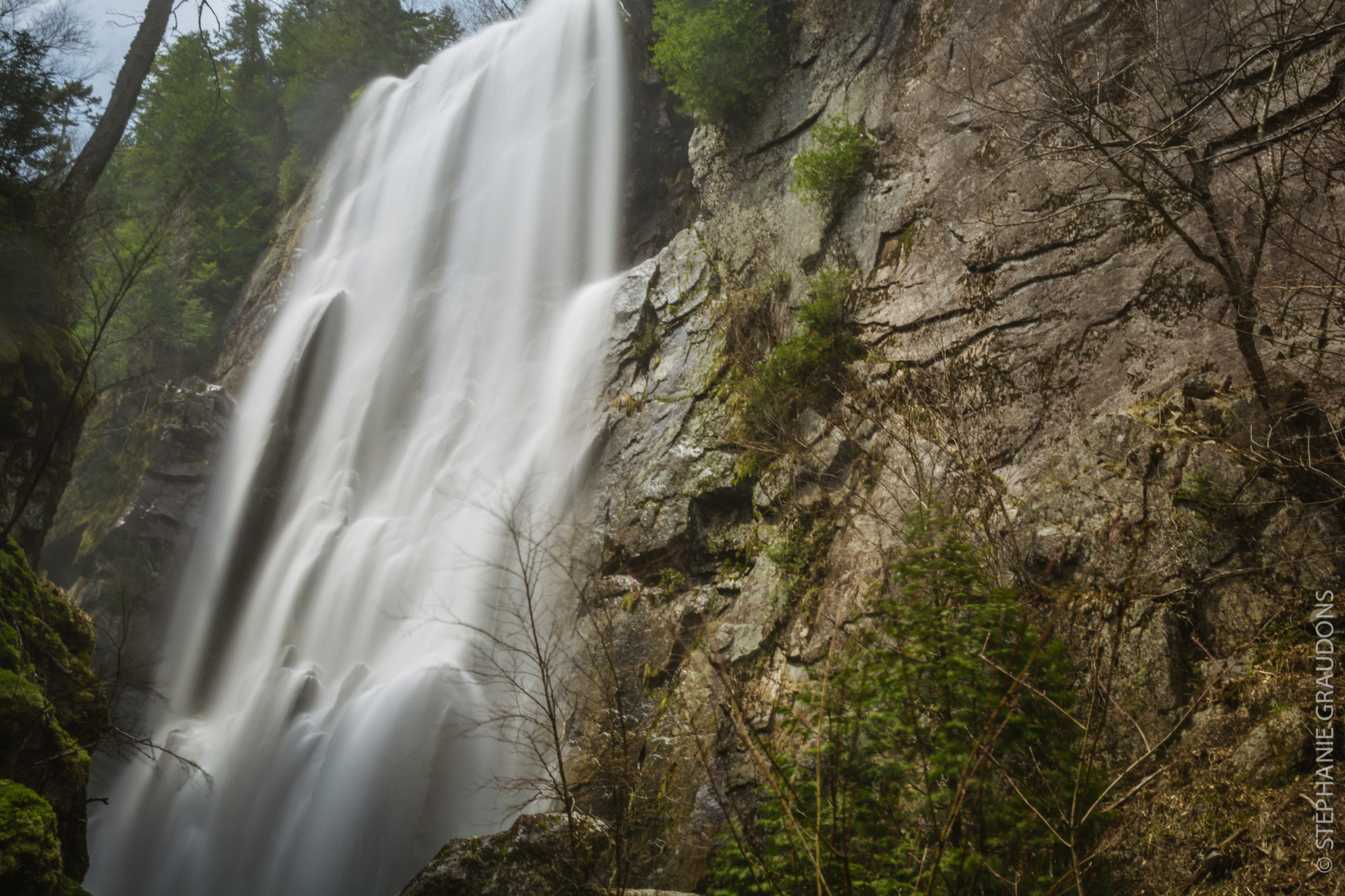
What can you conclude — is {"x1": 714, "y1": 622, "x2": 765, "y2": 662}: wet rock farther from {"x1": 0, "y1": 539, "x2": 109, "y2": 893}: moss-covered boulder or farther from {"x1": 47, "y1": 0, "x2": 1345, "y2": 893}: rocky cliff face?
{"x1": 0, "y1": 539, "x2": 109, "y2": 893}: moss-covered boulder

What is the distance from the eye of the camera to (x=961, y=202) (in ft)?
24.4

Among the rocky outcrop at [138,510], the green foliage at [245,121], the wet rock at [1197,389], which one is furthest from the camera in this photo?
the green foliage at [245,121]

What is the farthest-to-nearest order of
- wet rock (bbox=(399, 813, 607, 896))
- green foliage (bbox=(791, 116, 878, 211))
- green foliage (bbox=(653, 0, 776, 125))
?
1. green foliage (bbox=(653, 0, 776, 125))
2. green foliage (bbox=(791, 116, 878, 211))
3. wet rock (bbox=(399, 813, 607, 896))

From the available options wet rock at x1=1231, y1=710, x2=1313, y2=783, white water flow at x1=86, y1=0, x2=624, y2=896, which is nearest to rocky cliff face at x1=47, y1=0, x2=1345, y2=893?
wet rock at x1=1231, y1=710, x2=1313, y2=783

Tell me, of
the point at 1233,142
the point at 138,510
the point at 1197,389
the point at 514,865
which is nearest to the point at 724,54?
the point at 1233,142

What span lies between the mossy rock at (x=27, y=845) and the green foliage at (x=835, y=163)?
9.28 m

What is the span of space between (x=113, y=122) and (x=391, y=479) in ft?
24.4

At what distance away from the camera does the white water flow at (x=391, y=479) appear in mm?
9055

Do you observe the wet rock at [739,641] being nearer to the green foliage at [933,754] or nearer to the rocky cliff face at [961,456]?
the rocky cliff face at [961,456]

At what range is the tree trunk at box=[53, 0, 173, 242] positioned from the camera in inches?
312

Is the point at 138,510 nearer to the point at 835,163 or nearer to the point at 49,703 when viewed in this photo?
the point at 49,703

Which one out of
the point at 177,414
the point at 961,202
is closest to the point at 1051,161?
the point at 961,202

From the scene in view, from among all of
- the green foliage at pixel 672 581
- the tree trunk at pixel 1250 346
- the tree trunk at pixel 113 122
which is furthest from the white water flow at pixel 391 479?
the tree trunk at pixel 1250 346

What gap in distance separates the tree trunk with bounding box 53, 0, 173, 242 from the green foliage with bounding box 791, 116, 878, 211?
26.9 ft
